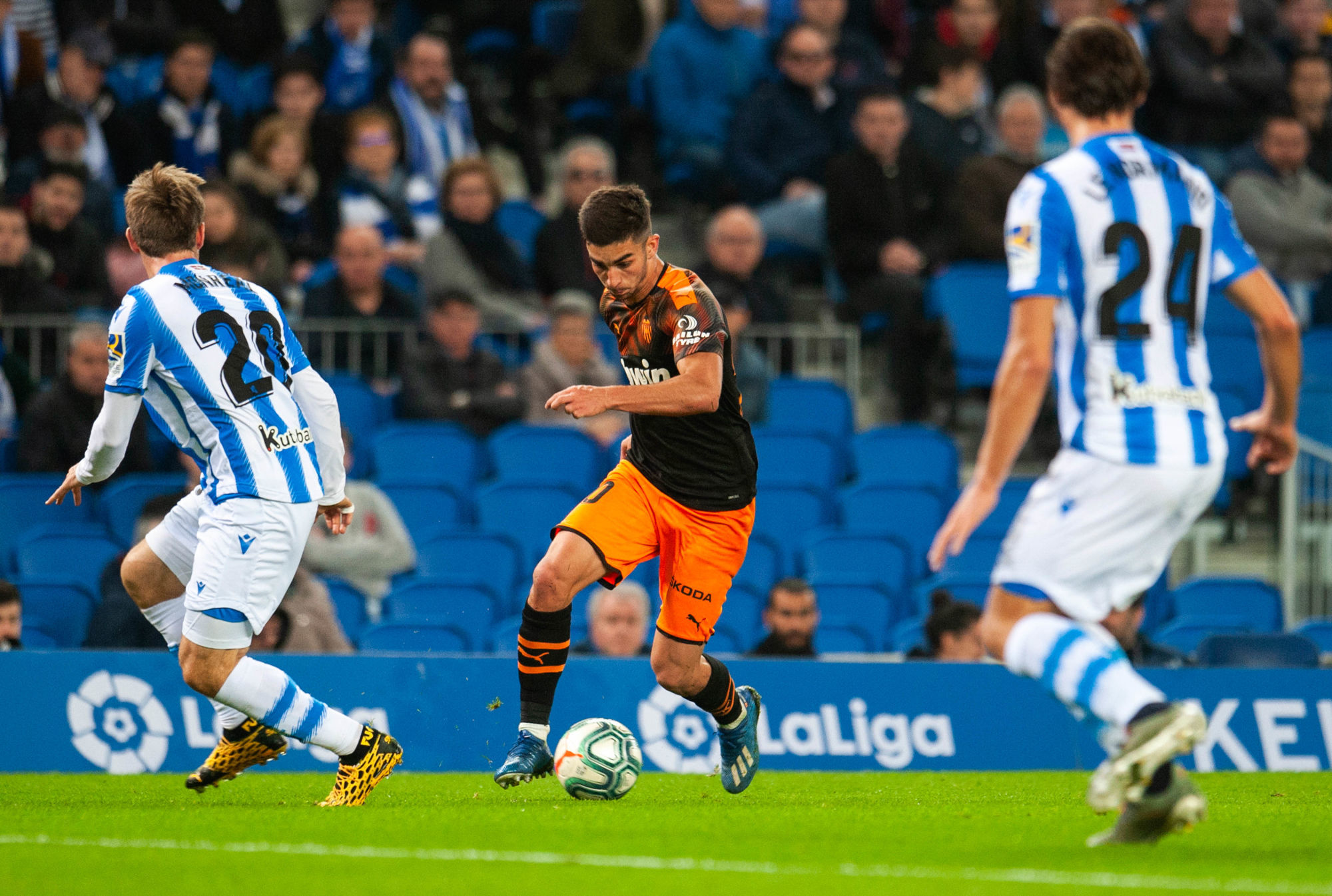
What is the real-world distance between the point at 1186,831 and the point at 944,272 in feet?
24.3

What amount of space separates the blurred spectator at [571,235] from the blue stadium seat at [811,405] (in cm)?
158

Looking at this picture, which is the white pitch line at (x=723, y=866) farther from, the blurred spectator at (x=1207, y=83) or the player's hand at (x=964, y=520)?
the blurred spectator at (x=1207, y=83)

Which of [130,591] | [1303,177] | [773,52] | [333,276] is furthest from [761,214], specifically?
[130,591]

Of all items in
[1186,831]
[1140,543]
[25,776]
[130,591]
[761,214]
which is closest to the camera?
[1140,543]

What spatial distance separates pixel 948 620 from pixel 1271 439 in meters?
4.46

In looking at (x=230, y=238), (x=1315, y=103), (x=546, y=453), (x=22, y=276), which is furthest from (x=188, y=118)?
(x=1315, y=103)

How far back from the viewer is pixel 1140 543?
4.69 m

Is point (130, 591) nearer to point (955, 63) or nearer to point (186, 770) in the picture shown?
point (186, 770)

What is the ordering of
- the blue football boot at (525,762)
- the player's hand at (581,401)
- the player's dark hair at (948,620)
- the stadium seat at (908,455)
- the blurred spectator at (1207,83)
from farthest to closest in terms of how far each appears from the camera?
the blurred spectator at (1207,83)
the stadium seat at (908,455)
the player's dark hair at (948,620)
the blue football boot at (525,762)
the player's hand at (581,401)

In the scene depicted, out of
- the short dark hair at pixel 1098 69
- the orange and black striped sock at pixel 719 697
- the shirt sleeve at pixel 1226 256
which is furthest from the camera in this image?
the orange and black striped sock at pixel 719 697

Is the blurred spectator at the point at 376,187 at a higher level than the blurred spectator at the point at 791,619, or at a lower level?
higher

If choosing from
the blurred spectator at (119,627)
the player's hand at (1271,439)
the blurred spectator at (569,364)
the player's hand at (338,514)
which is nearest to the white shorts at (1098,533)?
the player's hand at (1271,439)

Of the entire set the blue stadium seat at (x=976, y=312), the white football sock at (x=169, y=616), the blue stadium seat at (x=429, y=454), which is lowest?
the blue stadium seat at (x=429, y=454)

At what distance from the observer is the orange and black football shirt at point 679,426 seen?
6.46 meters
